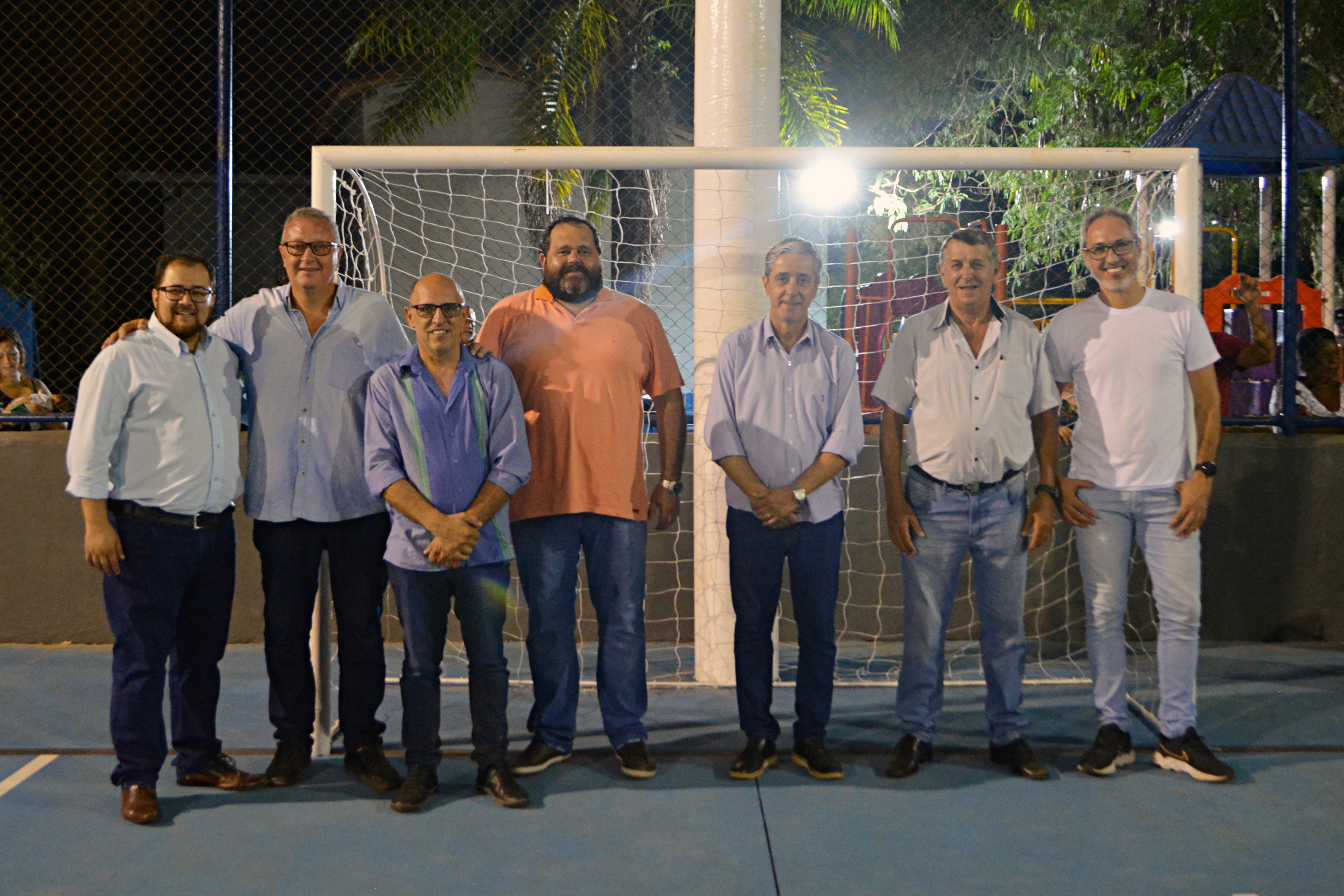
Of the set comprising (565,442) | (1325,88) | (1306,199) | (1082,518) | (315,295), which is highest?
(1325,88)

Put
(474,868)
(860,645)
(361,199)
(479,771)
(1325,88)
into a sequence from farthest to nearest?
(1325,88) → (860,645) → (361,199) → (479,771) → (474,868)

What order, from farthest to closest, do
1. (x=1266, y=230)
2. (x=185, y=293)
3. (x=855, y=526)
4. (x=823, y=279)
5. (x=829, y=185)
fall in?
(x=823, y=279)
(x=829, y=185)
(x=1266, y=230)
(x=855, y=526)
(x=185, y=293)

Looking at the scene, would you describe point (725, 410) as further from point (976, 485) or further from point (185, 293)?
point (185, 293)

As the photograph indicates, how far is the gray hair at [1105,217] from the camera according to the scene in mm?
3812

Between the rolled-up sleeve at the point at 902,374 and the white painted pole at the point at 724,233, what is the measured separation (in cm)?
126

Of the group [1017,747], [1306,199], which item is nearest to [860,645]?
[1017,747]

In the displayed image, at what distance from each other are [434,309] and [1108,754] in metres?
2.70

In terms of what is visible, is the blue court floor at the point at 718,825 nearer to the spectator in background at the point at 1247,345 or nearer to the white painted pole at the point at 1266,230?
the spectator in background at the point at 1247,345

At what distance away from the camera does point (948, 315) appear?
12.7 ft

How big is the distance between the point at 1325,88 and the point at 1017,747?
1335cm

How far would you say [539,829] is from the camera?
3367 mm

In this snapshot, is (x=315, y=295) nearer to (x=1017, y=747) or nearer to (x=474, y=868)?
(x=474, y=868)

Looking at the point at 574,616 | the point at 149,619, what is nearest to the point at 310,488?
the point at 149,619

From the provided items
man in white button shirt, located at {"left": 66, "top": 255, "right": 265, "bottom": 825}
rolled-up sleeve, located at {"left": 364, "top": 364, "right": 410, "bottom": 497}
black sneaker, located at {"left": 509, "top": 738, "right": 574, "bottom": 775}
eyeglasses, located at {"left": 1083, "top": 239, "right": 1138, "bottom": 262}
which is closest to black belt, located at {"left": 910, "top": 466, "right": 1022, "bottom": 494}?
eyeglasses, located at {"left": 1083, "top": 239, "right": 1138, "bottom": 262}
